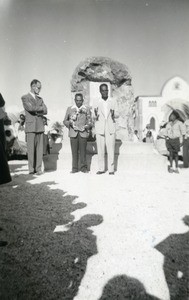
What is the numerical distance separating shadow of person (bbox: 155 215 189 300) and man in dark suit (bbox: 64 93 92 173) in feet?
14.1

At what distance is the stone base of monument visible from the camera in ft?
24.2

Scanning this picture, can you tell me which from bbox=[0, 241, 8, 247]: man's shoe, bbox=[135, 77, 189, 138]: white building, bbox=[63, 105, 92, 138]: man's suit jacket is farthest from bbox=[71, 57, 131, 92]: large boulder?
bbox=[135, 77, 189, 138]: white building

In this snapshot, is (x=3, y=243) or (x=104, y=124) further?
(x=104, y=124)

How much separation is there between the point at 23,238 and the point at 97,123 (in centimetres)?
444

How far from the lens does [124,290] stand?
1661 millimetres

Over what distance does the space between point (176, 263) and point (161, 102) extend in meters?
34.8

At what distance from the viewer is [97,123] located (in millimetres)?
6629

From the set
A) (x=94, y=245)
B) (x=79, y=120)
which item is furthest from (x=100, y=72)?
(x=94, y=245)

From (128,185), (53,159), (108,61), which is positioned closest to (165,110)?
(108,61)

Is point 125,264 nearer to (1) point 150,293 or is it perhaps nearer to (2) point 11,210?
(1) point 150,293

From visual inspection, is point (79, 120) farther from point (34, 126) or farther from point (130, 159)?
point (130, 159)

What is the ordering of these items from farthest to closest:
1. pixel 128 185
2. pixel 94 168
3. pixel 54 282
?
pixel 94 168, pixel 128 185, pixel 54 282

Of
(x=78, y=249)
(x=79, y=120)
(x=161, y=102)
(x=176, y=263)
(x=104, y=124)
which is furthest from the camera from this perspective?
(x=161, y=102)

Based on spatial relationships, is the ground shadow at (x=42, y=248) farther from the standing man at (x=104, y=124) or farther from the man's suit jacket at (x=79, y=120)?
the man's suit jacket at (x=79, y=120)
